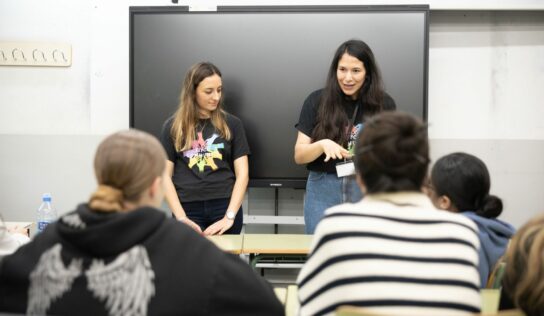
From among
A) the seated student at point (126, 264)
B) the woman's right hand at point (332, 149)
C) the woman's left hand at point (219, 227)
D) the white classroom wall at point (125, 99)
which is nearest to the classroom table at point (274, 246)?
the woman's left hand at point (219, 227)

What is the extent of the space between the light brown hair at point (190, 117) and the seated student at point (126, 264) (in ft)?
5.77

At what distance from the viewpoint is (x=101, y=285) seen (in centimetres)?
131

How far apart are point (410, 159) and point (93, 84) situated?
3070 millimetres

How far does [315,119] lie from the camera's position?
10.1ft

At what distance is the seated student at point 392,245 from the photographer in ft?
4.21

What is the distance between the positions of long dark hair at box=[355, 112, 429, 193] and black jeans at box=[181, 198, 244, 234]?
192 cm

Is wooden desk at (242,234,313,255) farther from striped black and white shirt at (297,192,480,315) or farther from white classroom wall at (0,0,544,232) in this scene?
striped black and white shirt at (297,192,480,315)

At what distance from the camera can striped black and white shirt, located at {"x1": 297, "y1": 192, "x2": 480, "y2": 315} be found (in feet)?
4.20

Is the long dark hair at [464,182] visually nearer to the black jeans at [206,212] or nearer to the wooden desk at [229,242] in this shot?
the wooden desk at [229,242]

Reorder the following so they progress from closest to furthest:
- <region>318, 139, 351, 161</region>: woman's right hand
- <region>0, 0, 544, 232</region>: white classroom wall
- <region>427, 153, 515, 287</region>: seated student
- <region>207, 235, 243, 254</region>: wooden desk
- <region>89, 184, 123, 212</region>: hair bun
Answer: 1. <region>89, 184, 123, 212</region>: hair bun
2. <region>427, 153, 515, 287</region>: seated student
3. <region>207, 235, 243, 254</region>: wooden desk
4. <region>318, 139, 351, 161</region>: woman's right hand
5. <region>0, 0, 544, 232</region>: white classroom wall

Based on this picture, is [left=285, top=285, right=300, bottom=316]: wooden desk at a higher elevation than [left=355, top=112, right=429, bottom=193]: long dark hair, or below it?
below

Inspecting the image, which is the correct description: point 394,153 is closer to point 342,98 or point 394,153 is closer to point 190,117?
point 342,98

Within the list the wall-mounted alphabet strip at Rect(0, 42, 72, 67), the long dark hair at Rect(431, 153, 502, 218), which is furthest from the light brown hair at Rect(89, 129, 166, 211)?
the wall-mounted alphabet strip at Rect(0, 42, 72, 67)

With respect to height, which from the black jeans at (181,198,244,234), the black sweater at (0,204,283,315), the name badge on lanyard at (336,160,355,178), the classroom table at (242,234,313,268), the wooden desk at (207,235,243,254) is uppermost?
the name badge on lanyard at (336,160,355,178)
